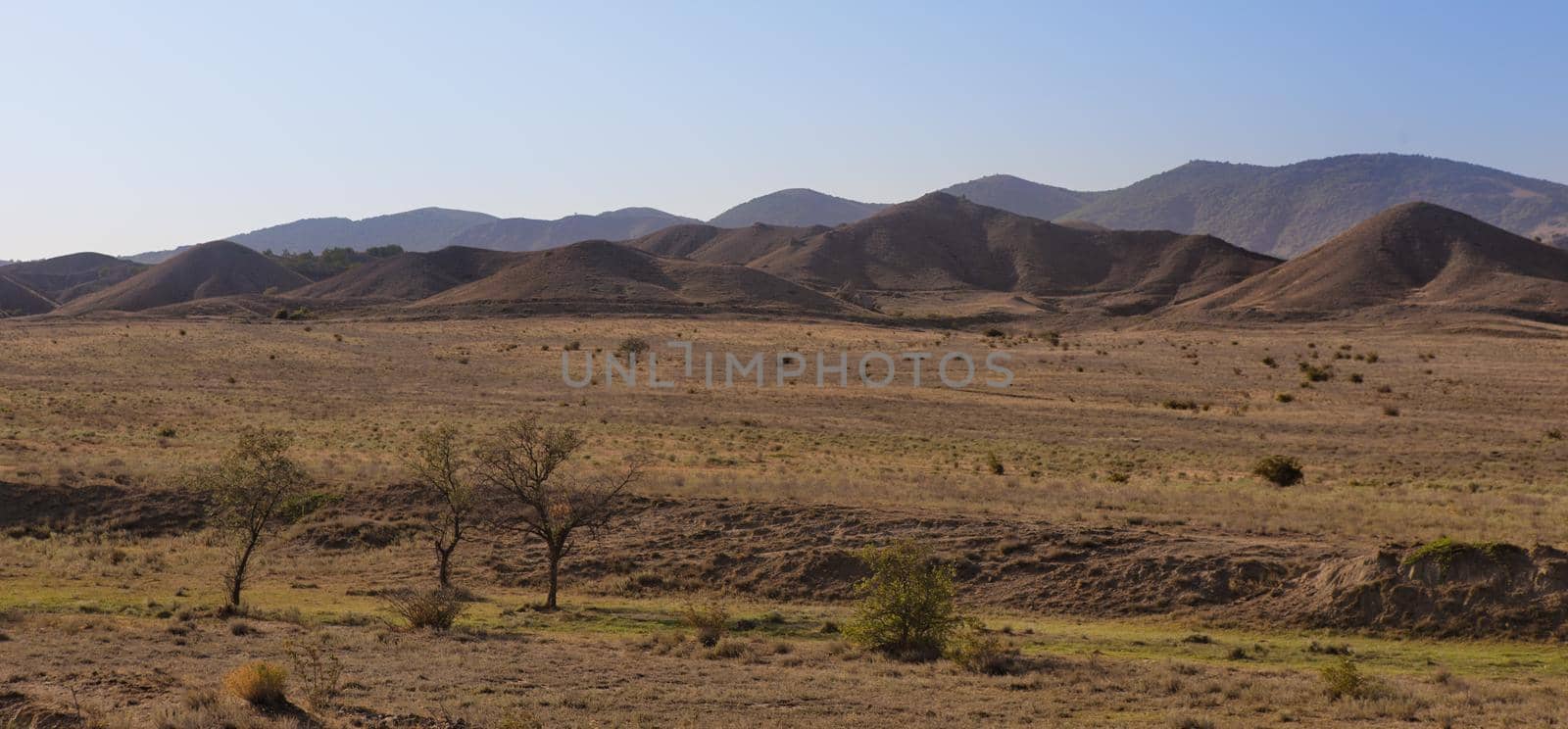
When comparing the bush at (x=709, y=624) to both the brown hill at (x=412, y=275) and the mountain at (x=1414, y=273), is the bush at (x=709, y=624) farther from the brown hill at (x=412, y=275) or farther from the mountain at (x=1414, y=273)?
the brown hill at (x=412, y=275)

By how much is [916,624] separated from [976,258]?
15626 centimetres

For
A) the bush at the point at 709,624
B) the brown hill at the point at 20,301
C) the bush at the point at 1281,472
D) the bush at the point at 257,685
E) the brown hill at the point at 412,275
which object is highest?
the brown hill at the point at 412,275

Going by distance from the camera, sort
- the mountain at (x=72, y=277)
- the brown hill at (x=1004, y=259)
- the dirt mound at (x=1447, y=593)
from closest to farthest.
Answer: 1. the dirt mound at (x=1447, y=593)
2. the brown hill at (x=1004, y=259)
3. the mountain at (x=72, y=277)

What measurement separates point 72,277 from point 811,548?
205286 mm

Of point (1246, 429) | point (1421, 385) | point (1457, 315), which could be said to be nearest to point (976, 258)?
point (1457, 315)

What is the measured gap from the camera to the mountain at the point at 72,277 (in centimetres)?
17225

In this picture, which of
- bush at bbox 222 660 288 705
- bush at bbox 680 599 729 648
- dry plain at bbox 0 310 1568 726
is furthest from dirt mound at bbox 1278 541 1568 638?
bush at bbox 222 660 288 705

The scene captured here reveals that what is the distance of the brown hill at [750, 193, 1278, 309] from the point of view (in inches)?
6038

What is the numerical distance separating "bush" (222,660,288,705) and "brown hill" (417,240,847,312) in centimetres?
10347

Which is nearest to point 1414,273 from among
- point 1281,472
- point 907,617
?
point 1281,472

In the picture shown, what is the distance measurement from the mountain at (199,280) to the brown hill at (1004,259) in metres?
71.9

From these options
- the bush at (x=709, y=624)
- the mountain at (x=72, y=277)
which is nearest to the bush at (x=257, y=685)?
the bush at (x=709, y=624)

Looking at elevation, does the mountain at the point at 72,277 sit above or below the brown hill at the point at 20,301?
above

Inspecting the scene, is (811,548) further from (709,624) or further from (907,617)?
(907,617)
